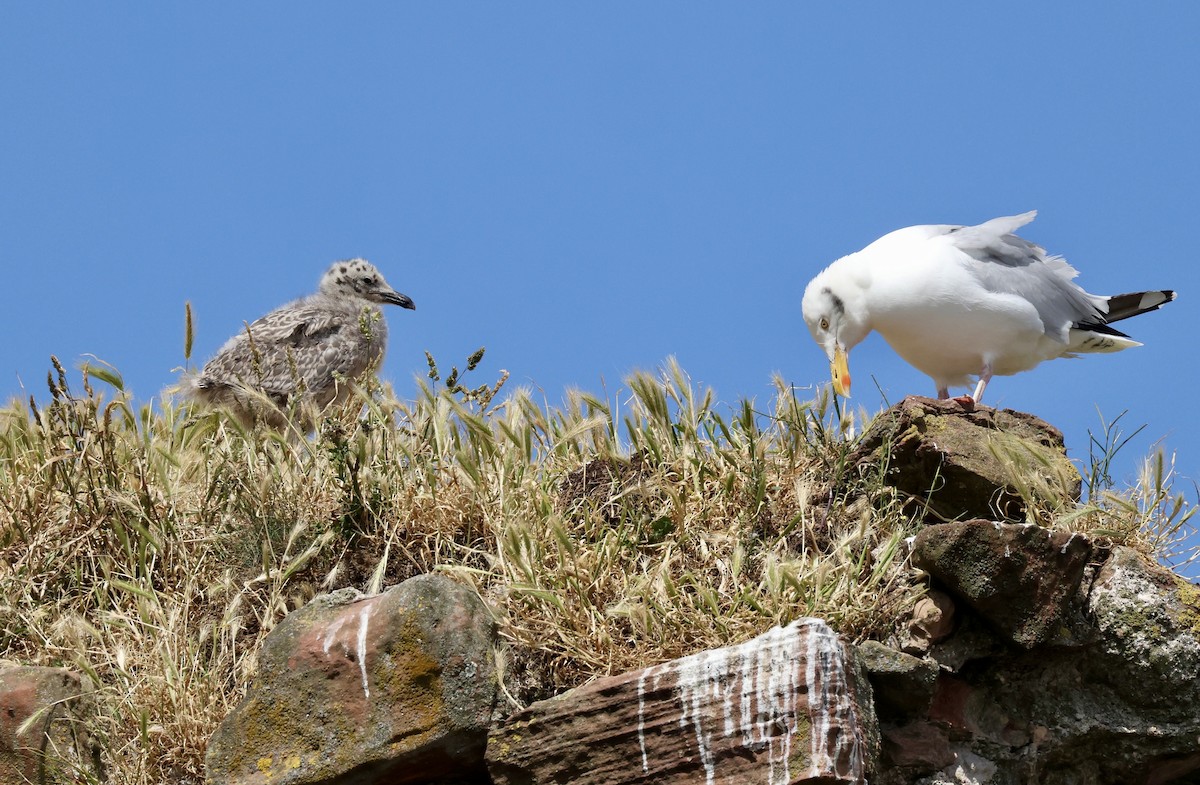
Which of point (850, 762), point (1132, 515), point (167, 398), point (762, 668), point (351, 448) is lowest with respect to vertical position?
point (850, 762)

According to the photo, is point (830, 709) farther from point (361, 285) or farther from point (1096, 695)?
point (361, 285)

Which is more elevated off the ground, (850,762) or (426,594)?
(426,594)

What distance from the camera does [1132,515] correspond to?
629cm

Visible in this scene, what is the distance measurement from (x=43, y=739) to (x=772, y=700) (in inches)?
125

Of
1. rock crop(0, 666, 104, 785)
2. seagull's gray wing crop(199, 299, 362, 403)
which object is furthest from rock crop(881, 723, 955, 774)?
seagull's gray wing crop(199, 299, 362, 403)

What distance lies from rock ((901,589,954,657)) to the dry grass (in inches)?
3.0

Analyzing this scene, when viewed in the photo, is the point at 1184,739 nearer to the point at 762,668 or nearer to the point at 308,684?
the point at 762,668

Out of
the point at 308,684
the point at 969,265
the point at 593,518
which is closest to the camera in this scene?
the point at 308,684

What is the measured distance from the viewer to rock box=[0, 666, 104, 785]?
5.99m

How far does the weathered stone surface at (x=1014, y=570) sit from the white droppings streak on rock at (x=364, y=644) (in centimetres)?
226

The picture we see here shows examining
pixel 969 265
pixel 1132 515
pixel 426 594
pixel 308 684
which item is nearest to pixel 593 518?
pixel 426 594

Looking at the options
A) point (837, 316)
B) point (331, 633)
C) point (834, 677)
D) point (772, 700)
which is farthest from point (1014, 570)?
point (837, 316)

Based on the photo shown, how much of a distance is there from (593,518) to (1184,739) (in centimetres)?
264

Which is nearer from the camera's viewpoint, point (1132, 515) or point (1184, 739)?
point (1184, 739)
